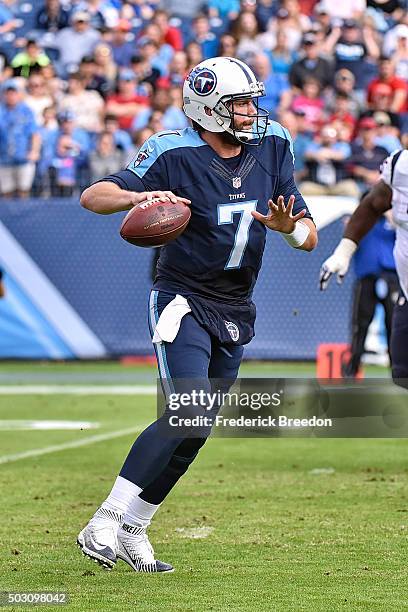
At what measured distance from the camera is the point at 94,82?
15609 mm

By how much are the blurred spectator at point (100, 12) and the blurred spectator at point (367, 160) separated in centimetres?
447

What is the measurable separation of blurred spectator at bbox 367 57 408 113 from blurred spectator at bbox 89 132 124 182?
316 cm

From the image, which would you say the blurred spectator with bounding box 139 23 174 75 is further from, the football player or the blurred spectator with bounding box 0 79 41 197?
the football player

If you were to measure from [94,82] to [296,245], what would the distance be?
11175mm

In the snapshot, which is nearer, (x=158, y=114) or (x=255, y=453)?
(x=255, y=453)

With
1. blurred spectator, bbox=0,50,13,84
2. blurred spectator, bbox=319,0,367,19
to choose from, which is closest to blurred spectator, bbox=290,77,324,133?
blurred spectator, bbox=319,0,367,19

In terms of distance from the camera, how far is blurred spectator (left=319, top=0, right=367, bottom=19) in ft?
52.0

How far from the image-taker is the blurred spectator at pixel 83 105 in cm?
1511

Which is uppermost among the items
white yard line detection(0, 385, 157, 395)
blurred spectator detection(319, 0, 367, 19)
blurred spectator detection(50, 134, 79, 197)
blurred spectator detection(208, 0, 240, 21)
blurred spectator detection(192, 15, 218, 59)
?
blurred spectator detection(319, 0, 367, 19)

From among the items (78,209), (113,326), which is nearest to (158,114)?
(78,209)

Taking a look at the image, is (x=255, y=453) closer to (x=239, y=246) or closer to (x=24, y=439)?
(x=24, y=439)

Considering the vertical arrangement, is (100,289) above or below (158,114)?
below

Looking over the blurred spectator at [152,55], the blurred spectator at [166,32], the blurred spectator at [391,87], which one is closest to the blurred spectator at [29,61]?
the blurred spectator at [152,55]

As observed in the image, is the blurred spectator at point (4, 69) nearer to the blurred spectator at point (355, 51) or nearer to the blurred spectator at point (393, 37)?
the blurred spectator at point (355, 51)
